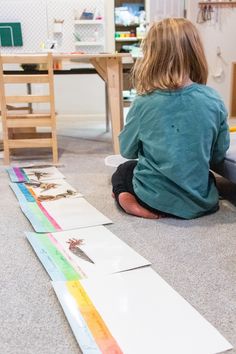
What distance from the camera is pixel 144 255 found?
1.21 metres

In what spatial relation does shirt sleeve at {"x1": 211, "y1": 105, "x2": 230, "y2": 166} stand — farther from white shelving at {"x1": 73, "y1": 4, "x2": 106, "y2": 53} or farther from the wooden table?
white shelving at {"x1": 73, "y1": 4, "x2": 106, "y2": 53}

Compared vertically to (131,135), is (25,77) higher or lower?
higher

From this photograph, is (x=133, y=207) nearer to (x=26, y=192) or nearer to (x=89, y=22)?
(x=26, y=192)

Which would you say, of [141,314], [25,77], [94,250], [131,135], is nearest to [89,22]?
[25,77]

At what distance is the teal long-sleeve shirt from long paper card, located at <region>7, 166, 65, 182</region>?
691 millimetres

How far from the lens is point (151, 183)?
4.83ft

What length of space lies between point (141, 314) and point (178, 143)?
0.66m

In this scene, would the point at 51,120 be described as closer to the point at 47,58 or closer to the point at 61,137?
the point at 47,58

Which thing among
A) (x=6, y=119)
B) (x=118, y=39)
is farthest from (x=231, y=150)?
(x=118, y=39)

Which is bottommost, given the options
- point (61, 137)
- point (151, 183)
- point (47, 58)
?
point (61, 137)

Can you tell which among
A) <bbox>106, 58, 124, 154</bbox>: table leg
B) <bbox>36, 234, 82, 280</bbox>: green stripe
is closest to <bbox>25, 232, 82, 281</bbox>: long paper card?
<bbox>36, 234, 82, 280</bbox>: green stripe

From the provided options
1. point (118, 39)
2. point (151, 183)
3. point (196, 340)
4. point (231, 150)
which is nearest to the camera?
point (196, 340)

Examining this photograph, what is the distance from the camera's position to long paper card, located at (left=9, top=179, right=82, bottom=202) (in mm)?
1756

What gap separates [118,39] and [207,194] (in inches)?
130
